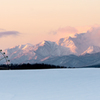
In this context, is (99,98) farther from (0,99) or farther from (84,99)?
(0,99)

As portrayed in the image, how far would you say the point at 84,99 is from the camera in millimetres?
43125

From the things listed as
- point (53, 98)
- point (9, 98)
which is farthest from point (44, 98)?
point (9, 98)

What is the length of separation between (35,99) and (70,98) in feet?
16.4

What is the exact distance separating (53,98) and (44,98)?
1.29m

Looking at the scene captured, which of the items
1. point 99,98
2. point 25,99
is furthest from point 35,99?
point 99,98

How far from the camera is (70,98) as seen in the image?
1746 inches

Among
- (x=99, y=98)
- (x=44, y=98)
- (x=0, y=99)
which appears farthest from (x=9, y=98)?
(x=99, y=98)

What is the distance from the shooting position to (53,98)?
146 feet

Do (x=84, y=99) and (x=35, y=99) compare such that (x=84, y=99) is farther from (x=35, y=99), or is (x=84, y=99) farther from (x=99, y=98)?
(x=35, y=99)

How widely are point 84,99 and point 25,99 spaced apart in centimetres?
820

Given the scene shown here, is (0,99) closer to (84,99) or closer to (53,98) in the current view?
(53,98)

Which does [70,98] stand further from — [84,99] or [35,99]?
[35,99]

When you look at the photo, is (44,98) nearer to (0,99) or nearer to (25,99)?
(25,99)

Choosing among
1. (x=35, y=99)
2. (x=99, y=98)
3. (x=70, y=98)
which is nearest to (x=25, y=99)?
(x=35, y=99)
